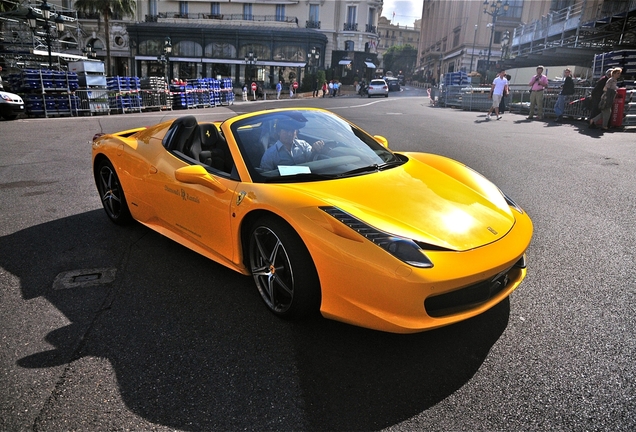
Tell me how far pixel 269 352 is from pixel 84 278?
1790 mm

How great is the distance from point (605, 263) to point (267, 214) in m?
2.75

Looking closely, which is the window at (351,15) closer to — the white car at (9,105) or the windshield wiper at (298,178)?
the white car at (9,105)


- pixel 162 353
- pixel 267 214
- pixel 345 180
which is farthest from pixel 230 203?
pixel 162 353

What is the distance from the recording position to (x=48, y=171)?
293 inches

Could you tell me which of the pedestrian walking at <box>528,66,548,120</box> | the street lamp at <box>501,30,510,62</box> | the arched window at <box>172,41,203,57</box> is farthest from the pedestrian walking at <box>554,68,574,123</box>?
the arched window at <box>172,41,203,57</box>

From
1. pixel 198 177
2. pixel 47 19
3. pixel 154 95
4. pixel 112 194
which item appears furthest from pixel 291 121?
pixel 47 19

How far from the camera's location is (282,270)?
280 cm

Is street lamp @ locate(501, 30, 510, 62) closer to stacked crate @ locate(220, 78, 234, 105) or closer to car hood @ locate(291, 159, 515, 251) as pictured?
stacked crate @ locate(220, 78, 234, 105)

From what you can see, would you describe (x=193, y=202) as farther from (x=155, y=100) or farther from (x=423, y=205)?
(x=155, y=100)

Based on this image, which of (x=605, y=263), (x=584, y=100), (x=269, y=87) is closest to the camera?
(x=605, y=263)

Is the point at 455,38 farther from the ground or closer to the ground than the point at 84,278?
farther from the ground

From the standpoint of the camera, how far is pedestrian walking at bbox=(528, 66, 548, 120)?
16.0m

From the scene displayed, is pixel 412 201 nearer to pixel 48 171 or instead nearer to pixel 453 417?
pixel 453 417

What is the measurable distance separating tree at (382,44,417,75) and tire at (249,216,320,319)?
5217 inches
